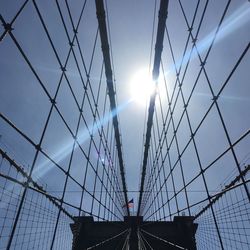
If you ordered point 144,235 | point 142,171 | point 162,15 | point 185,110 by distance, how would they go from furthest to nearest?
1. point 142,171
2. point 144,235
3. point 162,15
4. point 185,110

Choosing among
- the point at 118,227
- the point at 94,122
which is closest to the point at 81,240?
the point at 118,227

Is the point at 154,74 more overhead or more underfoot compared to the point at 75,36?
more overhead

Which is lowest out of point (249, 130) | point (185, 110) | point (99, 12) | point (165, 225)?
point (249, 130)

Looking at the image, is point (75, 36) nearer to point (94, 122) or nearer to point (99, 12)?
point (99, 12)

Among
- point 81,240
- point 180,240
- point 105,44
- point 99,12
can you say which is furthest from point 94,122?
point 180,240

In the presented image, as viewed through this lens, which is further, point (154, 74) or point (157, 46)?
point (154, 74)

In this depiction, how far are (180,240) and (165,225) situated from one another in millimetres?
818

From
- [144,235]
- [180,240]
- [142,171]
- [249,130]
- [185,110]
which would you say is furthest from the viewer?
[142,171]

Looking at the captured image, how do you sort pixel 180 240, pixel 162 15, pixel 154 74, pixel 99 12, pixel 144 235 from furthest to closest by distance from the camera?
pixel 144 235, pixel 180 240, pixel 154 74, pixel 99 12, pixel 162 15

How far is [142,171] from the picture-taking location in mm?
20188

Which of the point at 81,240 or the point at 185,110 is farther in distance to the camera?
the point at 81,240

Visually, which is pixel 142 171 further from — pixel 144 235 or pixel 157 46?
pixel 157 46

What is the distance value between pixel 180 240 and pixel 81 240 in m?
3.87

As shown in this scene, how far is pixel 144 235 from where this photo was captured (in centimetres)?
1060
